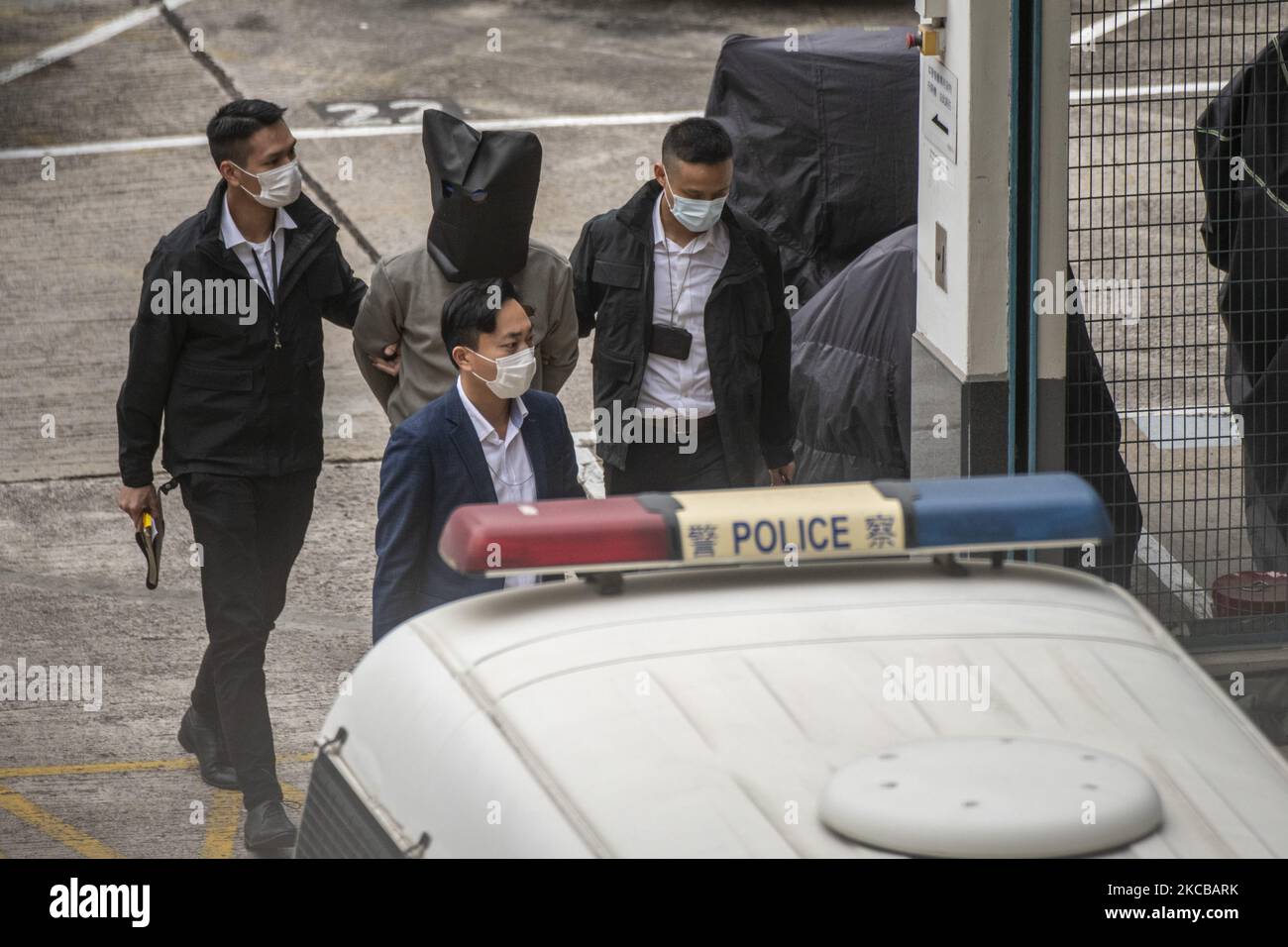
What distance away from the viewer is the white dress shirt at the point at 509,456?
15.9ft

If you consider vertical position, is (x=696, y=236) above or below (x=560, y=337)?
above

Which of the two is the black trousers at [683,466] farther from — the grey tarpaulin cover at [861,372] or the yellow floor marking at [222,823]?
the yellow floor marking at [222,823]

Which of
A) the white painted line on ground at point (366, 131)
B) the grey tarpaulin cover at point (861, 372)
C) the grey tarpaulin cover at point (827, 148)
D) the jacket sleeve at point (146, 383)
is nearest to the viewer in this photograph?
the jacket sleeve at point (146, 383)

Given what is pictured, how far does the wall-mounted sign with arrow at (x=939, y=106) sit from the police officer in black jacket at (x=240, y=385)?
202 cm

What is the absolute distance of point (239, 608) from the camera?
5914mm

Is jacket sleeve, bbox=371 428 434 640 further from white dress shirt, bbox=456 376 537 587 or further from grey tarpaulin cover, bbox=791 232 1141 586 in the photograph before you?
grey tarpaulin cover, bbox=791 232 1141 586

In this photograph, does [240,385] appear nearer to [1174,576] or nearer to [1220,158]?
[1174,576]

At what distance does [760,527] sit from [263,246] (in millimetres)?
3290

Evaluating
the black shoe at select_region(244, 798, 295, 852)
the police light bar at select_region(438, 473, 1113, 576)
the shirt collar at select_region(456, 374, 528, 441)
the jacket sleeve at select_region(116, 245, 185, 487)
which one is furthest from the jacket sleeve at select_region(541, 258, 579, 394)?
the police light bar at select_region(438, 473, 1113, 576)

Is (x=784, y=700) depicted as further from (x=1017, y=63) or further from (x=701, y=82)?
(x=701, y=82)

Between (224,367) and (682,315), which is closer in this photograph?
(224,367)

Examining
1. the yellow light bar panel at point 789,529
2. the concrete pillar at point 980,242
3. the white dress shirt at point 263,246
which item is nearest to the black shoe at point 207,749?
the white dress shirt at point 263,246

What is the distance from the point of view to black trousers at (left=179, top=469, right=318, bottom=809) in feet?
19.3

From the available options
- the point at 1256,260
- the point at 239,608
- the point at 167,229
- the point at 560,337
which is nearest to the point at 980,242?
the point at 1256,260
